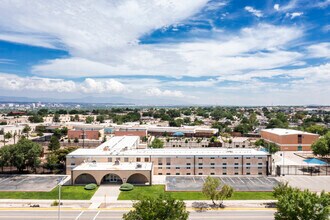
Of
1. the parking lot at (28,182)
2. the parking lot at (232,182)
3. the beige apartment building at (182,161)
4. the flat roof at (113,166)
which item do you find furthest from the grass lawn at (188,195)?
the parking lot at (28,182)

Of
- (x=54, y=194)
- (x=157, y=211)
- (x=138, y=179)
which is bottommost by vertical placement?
(x=54, y=194)

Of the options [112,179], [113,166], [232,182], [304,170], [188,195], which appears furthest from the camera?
[304,170]

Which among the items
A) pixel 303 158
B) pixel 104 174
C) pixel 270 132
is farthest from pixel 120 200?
pixel 270 132

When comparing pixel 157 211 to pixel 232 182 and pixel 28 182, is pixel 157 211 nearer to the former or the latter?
pixel 232 182

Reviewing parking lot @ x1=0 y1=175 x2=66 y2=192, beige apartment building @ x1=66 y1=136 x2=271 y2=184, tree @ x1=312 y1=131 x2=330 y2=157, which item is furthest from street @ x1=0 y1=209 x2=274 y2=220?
tree @ x1=312 y1=131 x2=330 y2=157

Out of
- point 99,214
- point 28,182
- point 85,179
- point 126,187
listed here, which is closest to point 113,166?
point 85,179

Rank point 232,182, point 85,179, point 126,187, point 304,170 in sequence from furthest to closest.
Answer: point 304,170 → point 232,182 → point 85,179 → point 126,187

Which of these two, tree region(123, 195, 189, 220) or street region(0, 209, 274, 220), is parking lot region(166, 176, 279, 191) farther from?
tree region(123, 195, 189, 220)
